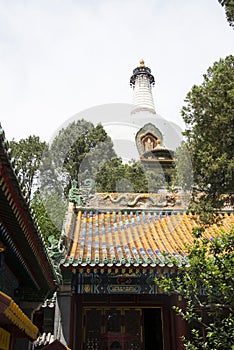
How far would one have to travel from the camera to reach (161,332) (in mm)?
9516

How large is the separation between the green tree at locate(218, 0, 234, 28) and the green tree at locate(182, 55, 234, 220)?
2.47 feet

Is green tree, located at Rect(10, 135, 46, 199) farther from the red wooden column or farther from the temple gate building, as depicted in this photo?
the red wooden column

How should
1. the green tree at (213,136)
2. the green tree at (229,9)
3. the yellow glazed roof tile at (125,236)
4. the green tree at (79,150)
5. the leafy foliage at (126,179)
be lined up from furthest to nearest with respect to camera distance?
1. the green tree at (79,150)
2. the leafy foliage at (126,179)
3. the yellow glazed roof tile at (125,236)
4. the green tree at (229,9)
5. the green tree at (213,136)

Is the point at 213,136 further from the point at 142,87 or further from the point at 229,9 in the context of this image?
the point at 142,87

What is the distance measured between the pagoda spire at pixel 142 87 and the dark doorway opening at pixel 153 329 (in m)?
28.1

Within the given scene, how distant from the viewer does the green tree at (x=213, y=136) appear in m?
6.10

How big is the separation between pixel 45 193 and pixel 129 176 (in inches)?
202

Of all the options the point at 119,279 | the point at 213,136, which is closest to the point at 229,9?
the point at 213,136

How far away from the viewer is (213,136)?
21.0 feet

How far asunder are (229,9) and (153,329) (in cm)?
756

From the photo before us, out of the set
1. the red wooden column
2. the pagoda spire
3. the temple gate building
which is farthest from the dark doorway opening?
the pagoda spire

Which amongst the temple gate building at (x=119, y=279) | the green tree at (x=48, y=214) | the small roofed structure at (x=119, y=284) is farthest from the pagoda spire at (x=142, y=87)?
the small roofed structure at (x=119, y=284)

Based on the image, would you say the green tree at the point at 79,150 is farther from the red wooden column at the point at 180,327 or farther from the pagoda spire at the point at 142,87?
the red wooden column at the point at 180,327

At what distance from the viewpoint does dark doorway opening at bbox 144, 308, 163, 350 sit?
384 inches
